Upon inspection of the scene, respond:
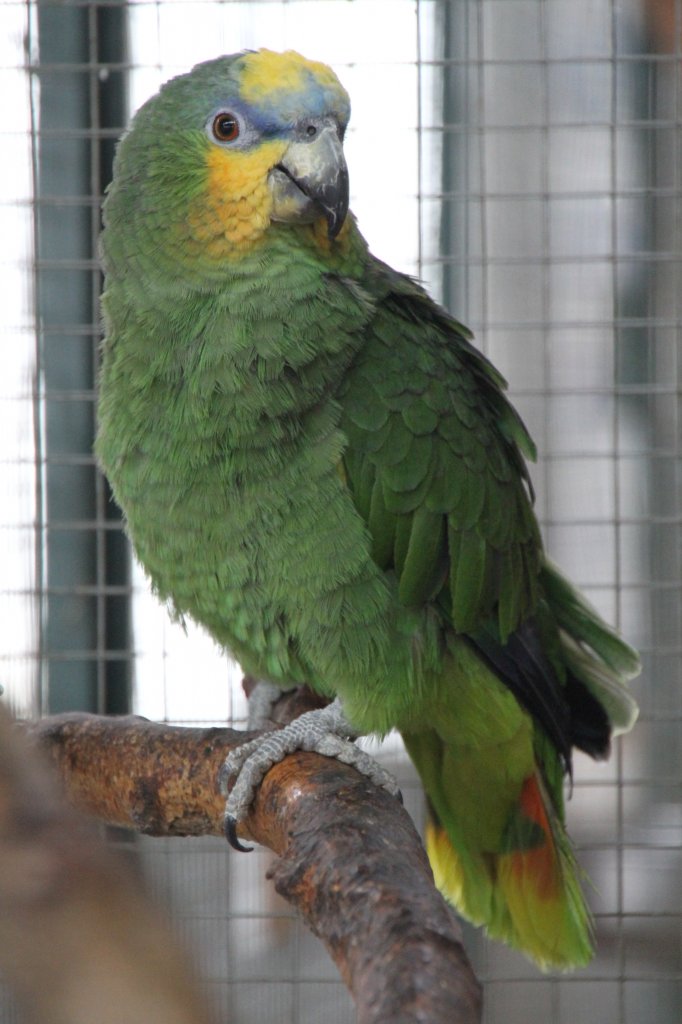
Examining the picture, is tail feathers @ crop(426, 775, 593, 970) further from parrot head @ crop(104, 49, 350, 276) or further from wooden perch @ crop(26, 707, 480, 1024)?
parrot head @ crop(104, 49, 350, 276)

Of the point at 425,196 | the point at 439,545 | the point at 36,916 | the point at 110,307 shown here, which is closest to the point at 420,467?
the point at 439,545

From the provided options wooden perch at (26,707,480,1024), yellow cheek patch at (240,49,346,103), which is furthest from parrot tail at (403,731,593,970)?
yellow cheek patch at (240,49,346,103)

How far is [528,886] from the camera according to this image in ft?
4.49

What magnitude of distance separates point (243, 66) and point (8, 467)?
83 centimetres

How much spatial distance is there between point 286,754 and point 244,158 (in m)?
0.62

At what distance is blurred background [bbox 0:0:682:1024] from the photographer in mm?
1655

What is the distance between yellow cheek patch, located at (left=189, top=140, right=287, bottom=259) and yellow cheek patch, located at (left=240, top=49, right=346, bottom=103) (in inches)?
2.3

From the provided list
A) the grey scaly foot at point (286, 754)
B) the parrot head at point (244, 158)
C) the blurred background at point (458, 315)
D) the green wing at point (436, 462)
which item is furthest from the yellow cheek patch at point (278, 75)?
the grey scaly foot at point (286, 754)

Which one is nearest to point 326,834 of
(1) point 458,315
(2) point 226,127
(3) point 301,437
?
(3) point 301,437

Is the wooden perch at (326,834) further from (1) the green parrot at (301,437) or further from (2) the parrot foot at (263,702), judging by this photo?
(2) the parrot foot at (263,702)

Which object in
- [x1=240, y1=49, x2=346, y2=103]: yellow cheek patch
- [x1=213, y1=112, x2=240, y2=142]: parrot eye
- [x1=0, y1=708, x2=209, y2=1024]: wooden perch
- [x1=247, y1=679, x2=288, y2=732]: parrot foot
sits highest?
[x1=240, y1=49, x2=346, y2=103]: yellow cheek patch

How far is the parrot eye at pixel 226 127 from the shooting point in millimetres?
1101

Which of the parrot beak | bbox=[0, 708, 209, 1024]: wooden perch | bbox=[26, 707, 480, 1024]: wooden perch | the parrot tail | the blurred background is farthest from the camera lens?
the blurred background

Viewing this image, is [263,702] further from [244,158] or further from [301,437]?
[244,158]
